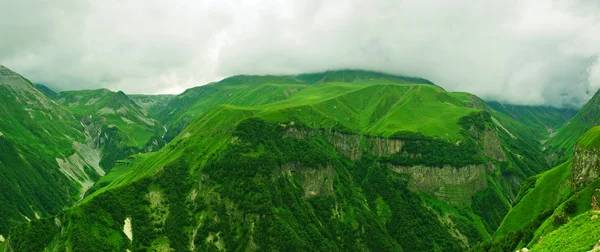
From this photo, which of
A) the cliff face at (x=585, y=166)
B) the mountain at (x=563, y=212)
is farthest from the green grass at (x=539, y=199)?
the cliff face at (x=585, y=166)

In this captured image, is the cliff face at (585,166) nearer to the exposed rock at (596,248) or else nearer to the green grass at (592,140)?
the green grass at (592,140)

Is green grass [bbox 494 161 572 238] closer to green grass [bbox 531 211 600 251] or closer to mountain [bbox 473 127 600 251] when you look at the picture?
mountain [bbox 473 127 600 251]

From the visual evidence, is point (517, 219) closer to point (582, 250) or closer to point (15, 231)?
point (582, 250)

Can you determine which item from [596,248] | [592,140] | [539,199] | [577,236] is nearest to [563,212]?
[577,236]

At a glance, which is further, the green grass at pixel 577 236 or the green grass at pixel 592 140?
the green grass at pixel 592 140

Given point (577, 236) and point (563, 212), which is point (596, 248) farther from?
point (563, 212)

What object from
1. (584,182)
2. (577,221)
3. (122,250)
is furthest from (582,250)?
(122,250)

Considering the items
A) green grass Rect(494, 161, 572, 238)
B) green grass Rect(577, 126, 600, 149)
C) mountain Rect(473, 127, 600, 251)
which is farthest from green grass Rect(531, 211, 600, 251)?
green grass Rect(494, 161, 572, 238)
